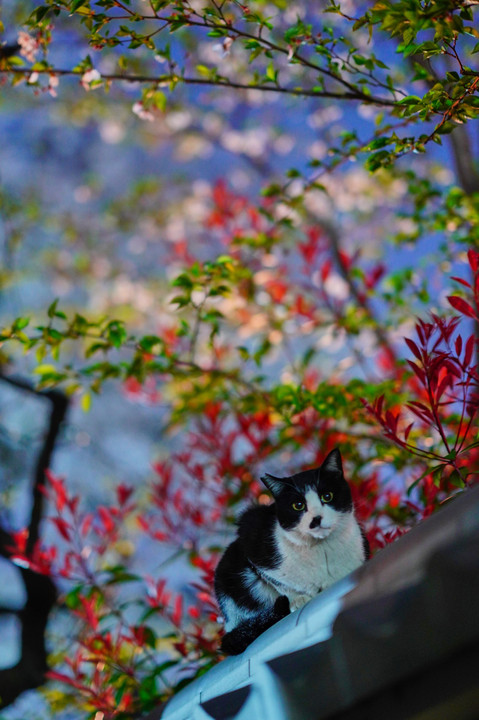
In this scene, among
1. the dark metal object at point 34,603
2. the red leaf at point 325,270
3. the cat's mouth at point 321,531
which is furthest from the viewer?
the red leaf at point 325,270

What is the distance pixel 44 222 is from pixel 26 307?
0.46 metres

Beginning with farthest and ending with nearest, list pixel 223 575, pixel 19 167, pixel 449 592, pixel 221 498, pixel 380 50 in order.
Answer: pixel 19 167 → pixel 380 50 → pixel 221 498 → pixel 223 575 → pixel 449 592

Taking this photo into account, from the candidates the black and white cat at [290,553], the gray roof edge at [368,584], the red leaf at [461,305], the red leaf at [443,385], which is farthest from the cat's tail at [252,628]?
the red leaf at [461,305]

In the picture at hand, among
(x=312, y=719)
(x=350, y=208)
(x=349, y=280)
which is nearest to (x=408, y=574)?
(x=312, y=719)

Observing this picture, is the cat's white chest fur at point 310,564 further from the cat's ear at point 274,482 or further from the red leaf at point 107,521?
the red leaf at point 107,521

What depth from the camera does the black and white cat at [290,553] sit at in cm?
98

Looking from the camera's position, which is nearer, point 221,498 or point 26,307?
point 221,498

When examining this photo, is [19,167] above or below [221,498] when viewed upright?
above

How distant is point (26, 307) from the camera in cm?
347

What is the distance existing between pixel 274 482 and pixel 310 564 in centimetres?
14

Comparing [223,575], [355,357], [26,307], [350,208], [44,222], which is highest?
[44,222]

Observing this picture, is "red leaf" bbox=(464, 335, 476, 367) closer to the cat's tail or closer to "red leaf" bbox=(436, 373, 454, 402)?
"red leaf" bbox=(436, 373, 454, 402)

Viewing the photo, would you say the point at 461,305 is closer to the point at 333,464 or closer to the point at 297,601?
the point at 333,464

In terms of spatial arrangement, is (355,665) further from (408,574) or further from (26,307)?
(26,307)
